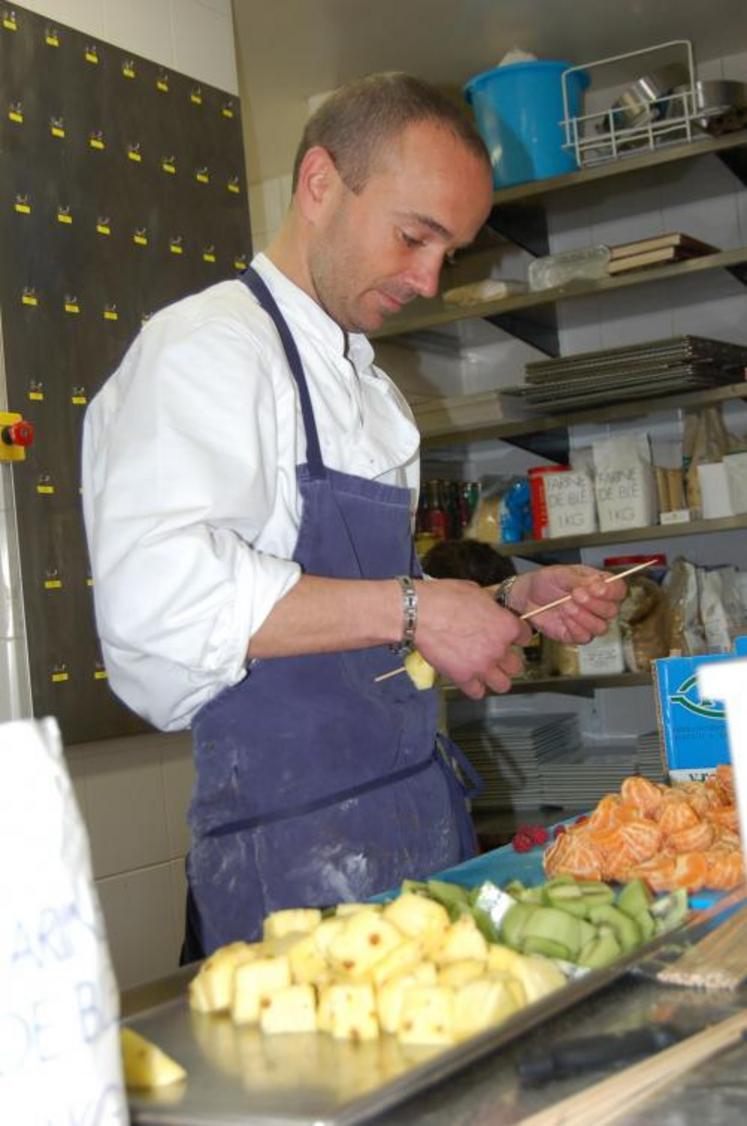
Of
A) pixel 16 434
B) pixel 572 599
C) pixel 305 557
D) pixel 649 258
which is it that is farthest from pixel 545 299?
pixel 305 557

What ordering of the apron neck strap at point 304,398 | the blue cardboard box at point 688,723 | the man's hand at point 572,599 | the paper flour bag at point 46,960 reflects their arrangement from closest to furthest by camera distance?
the paper flour bag at point 46,960, the apron neck strap at point 304,398, the man's hand at point 572,599, the blue cardboard box at point 688,723

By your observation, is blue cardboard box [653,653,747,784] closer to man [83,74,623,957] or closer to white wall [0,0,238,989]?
man [83,74,623,957]

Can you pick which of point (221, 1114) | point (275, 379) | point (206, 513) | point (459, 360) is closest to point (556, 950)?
point (221, 1114)

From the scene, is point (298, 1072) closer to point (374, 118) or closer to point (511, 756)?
point (374, 118)

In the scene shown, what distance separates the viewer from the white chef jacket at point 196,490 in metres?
1.50

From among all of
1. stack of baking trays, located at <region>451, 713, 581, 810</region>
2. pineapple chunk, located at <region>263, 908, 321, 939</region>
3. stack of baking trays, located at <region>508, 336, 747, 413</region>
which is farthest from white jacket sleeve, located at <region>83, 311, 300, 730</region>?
stack of baking trays, located at <region>451, 713, 581, 810</region>

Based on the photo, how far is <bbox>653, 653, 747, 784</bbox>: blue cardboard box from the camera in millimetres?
2031

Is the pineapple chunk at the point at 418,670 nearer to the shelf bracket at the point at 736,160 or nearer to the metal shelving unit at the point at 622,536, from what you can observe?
the metal shelving unit at the point at 622,536

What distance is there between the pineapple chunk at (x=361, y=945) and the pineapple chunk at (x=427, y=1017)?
68mm

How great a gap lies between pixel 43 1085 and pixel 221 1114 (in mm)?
164

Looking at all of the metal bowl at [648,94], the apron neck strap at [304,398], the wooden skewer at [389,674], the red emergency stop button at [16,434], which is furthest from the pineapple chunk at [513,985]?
the metal bowl at [648,94]

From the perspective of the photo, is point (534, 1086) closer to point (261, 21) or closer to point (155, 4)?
point (155, 4)

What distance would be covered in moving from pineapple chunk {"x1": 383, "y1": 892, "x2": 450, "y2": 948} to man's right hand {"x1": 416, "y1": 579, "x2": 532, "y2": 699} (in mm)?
531

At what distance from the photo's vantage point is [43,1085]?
0.73 metres
